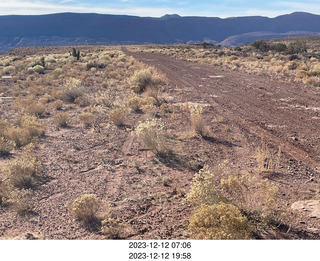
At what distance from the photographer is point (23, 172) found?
6504mm

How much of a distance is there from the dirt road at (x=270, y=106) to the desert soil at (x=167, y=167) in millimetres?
41

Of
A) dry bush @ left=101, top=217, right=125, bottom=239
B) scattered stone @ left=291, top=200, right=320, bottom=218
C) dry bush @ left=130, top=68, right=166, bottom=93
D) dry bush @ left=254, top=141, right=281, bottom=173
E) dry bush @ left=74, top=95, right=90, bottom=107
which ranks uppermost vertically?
dry bush @ left=130, top=68, right=166, bottom=93

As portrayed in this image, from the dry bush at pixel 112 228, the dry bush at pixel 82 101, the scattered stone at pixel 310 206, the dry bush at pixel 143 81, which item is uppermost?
the dry bush at pixel 143 81

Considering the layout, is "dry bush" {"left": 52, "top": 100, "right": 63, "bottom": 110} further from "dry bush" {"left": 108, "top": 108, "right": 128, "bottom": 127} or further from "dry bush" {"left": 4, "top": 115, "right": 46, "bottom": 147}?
"dry bush" {"left": 108, "top": 108, "right": 128, "bottom": 127}

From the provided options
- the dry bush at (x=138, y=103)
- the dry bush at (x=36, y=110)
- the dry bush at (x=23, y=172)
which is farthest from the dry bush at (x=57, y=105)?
the dry bush at (x=23, y=172)

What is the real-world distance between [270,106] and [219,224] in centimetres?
983

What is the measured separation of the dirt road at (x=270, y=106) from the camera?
26.7 feet

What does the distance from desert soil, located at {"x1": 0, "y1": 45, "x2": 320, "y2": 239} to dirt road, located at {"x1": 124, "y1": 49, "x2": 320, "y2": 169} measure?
0.13 feet

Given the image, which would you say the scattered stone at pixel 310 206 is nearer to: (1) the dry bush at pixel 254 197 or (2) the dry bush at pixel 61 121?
(1) the dry bush at pixel 254 197

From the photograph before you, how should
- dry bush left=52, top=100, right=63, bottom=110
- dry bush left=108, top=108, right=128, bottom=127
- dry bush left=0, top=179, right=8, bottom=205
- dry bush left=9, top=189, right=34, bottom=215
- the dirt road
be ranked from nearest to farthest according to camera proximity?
dry bush left=9, top=189, right=34, bottom=215, dry bush left=0, top=179, right=8, bottom=205, the dirt road, dry bush left=108, top=108, right=128, bottom=127, dry bush left=52, top=100, right=63, bottom=110

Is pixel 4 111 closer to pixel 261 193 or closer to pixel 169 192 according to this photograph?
pixel 169 192

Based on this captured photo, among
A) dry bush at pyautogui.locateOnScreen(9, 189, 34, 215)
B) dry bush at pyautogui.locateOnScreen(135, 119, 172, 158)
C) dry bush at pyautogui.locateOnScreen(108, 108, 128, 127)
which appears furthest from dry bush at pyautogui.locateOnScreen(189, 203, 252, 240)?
dry bush at pyautogui.locateOnScreen(108, 108, 128, 127)

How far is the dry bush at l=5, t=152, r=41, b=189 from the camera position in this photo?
6.22m

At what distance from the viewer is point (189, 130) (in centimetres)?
959
